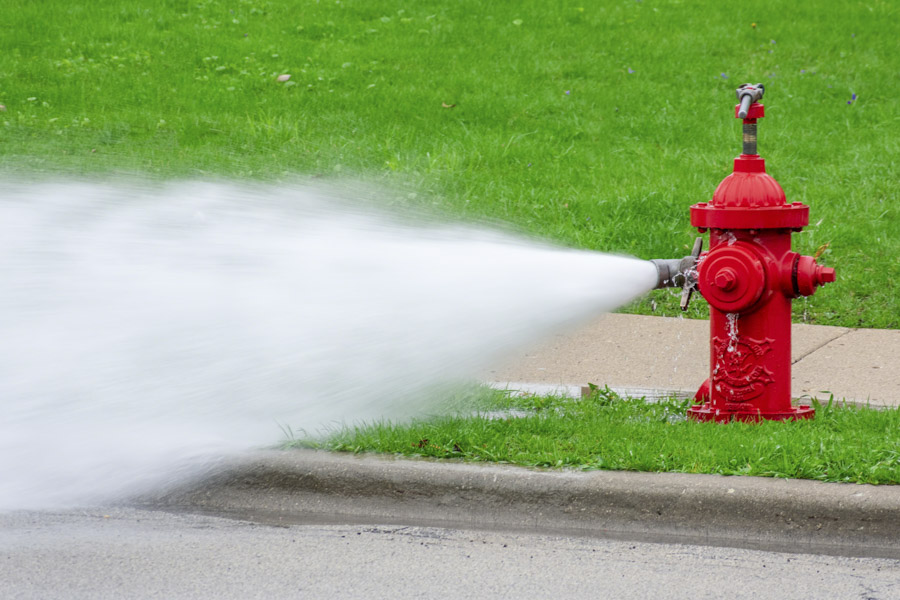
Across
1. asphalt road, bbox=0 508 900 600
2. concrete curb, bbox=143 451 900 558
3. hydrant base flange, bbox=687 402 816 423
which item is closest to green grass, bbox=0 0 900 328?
hydrant base flange, bbox=687 402 816 423

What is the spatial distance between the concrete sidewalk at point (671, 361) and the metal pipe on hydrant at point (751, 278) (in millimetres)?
702

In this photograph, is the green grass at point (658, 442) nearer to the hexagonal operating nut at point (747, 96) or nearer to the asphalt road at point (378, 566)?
the asphalt road at point (378, 566)

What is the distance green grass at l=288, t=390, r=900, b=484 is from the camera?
3.54 m

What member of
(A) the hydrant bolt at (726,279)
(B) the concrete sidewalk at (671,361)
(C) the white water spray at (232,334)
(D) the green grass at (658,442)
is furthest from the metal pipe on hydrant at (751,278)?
(B) the concrete sidewalk at (671,361)

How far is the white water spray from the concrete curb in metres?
0.25

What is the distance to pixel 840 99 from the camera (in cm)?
856

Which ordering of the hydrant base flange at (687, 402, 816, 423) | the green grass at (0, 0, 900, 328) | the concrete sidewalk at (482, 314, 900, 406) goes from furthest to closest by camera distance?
the green grass at (0, 0, 900, 328) → the concrete sidewalk at (482, 314, 900, 406) → the hydrant base flange at (687, 402, 816, 423)

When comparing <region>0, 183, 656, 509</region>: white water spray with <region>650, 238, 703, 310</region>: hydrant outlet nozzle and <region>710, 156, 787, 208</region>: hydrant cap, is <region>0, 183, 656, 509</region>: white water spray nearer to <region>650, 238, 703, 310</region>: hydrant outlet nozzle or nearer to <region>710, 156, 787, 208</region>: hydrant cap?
<region>650, 238, 703, 310</region>: hydrant outlet nozzle

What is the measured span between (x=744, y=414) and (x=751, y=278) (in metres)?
0.54

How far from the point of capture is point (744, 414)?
4.01 m

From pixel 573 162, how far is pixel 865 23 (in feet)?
13.4

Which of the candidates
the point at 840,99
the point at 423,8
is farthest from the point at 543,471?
the point at 423,8

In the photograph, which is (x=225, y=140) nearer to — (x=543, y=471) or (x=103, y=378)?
(x=103, y=378)

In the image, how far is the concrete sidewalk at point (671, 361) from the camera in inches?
191
